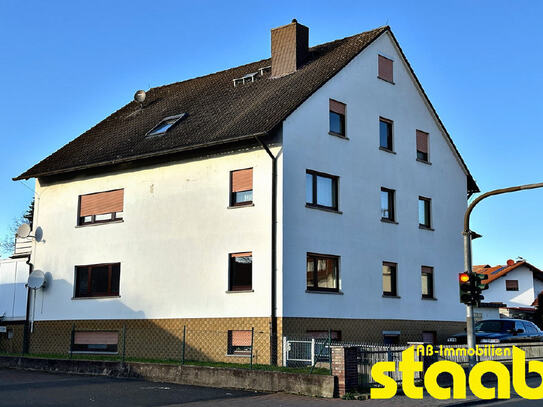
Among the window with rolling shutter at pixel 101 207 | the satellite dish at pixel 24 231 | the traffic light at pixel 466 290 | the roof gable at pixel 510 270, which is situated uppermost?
the roof gable at pixel 510 270

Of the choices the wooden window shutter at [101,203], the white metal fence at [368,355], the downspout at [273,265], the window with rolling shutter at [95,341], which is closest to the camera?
the white metal fence at [368,355]

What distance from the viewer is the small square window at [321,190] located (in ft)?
70.9

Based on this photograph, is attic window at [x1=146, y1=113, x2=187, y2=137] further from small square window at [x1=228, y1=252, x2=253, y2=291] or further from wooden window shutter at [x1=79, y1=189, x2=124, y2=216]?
small square window at [x1=228, y1=252, x2=253, y2=291]

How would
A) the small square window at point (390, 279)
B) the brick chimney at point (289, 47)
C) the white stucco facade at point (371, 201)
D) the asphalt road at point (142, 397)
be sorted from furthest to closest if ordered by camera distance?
1. the brick chimney at point (289, 47)
2. the small square window at point (390, 279)
3. the white stucco facade at point (371, 201)
4. the asphalt road at point (142, 397)

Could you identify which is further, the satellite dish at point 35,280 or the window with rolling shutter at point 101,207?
the satellite dish at point 35,280

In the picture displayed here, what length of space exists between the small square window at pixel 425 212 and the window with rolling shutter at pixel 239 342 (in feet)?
29.0

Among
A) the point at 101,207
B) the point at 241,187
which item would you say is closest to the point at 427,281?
the point at 241,187

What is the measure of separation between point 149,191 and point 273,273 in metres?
5.83

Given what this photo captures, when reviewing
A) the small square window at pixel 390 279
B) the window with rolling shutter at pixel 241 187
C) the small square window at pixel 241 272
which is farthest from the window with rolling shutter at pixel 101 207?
the small square window at pixel 390 279

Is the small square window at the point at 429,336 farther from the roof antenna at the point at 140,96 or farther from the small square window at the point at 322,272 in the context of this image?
the roof antenna at the point at 140,96

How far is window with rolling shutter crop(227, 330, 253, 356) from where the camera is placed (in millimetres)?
20462

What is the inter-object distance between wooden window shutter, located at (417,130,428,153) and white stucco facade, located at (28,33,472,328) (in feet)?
0.95

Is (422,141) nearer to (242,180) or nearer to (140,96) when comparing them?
(242,180)

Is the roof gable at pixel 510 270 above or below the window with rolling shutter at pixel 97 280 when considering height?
above
